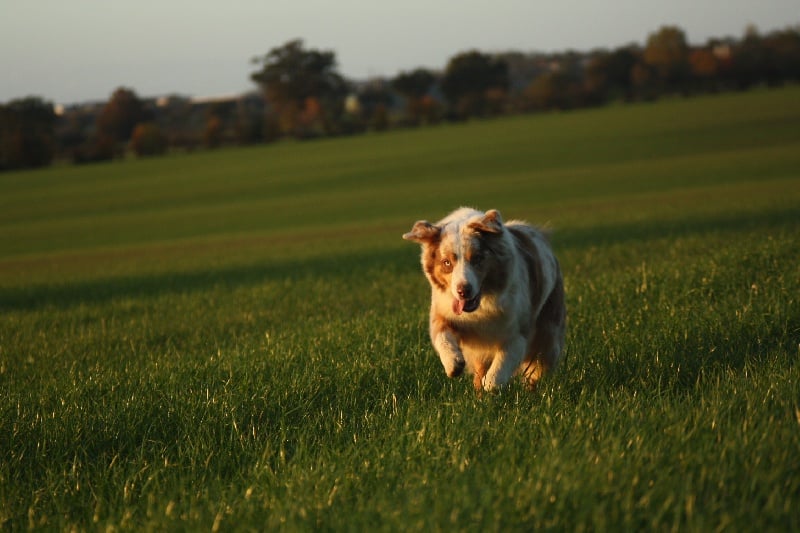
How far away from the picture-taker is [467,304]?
669 cm

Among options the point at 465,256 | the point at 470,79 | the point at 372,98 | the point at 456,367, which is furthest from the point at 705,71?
the point at 456,367

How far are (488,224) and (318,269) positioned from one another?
1465cm

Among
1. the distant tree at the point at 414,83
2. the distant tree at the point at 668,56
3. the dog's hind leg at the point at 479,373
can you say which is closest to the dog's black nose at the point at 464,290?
the dog's hind leg at the point at 479,373

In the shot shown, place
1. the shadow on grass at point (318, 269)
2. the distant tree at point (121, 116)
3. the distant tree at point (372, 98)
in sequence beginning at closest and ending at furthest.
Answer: the shadow on grass at point (318, 269) < the distant tree at point (121, 116) < the distant tree at point (372, 98)

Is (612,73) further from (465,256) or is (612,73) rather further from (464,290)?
(464,290)

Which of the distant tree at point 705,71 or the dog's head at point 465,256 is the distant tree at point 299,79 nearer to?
the distant tree at point 705,71

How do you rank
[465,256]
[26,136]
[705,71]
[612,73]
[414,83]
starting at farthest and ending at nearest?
1. [414,83]
2. [612,73]
3. [705,71]
4. [26,136]
5. [465,256]

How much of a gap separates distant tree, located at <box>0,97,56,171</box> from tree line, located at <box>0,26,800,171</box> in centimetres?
13

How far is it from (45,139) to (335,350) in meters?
100

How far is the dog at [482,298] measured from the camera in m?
6.73

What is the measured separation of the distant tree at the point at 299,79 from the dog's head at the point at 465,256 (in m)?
119

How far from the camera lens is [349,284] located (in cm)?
1770

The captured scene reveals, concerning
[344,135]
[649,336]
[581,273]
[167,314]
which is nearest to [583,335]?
[649,336]

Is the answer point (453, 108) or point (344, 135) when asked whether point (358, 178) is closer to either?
point (344, 135)
